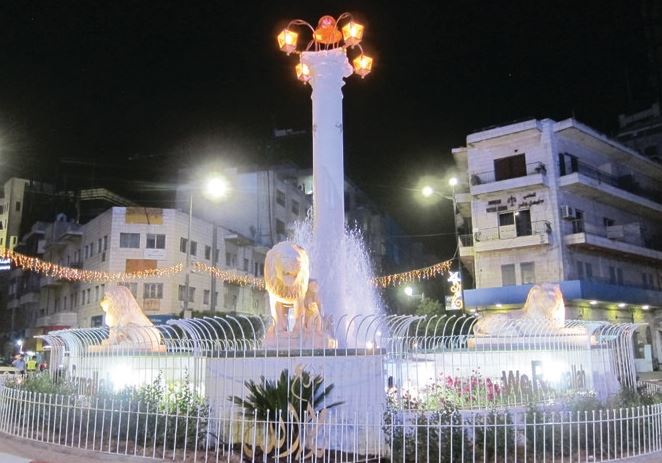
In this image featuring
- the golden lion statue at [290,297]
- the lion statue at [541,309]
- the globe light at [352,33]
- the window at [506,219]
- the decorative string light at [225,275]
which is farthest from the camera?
the decorative string light at [225,275]

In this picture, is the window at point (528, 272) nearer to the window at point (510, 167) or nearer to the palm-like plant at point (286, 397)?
the window at point (510, 167)

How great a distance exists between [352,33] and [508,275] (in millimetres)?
22670

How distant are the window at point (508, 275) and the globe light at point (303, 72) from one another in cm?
2197

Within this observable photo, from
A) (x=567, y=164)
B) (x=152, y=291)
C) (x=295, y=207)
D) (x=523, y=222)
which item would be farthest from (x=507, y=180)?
(x=152, y=291)

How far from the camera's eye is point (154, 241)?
40.5 meters

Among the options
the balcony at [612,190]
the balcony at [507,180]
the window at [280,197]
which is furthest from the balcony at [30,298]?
the balcony at [612,190]

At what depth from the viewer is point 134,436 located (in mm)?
10180

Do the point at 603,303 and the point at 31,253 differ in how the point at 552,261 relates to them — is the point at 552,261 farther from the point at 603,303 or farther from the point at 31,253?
the point at 31,253

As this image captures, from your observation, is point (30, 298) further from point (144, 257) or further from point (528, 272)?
point (528, 272)

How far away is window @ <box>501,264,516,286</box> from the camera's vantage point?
119 feet

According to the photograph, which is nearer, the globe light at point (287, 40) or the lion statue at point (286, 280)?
the lion statue at point (286, 280)

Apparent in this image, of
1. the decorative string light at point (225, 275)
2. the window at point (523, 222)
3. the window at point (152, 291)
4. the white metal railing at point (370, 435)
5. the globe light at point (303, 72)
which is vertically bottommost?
the white metal railing at point (370, 435)

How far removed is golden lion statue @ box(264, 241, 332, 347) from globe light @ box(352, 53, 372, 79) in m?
9.04

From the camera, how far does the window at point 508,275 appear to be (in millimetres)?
36406
